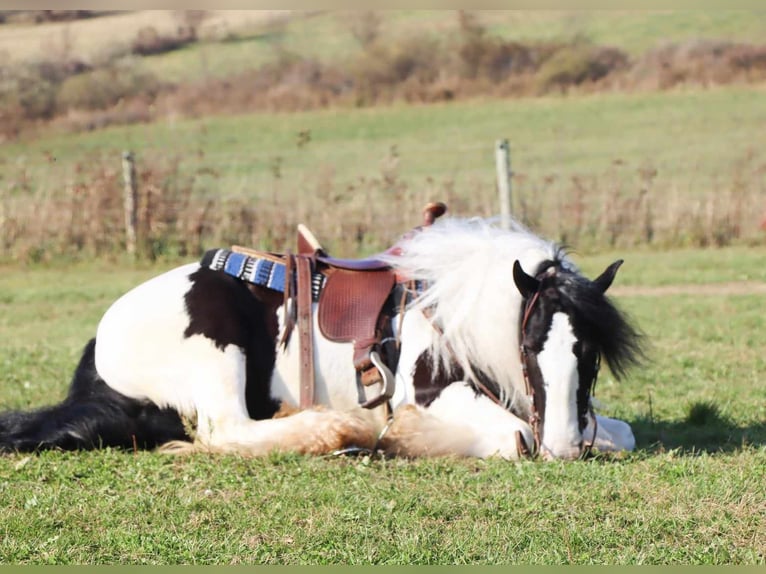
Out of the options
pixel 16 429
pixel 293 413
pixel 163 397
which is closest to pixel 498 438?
pixel 293 413

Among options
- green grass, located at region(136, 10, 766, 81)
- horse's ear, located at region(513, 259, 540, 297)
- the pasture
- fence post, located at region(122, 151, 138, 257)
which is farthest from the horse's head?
green grass, located at region(136, 10, 766, 81)

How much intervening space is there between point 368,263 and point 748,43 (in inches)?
1147

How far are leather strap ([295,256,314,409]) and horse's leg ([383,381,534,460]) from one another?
51 cm

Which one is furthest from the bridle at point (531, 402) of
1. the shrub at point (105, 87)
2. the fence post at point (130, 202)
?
the shrub at point (105, 87)

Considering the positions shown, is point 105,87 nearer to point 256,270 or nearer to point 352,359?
point 256,270

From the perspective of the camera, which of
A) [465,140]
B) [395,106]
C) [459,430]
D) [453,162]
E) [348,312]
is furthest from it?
[395,106]

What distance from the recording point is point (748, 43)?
31.9 m

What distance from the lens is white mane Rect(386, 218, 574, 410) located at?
5492mm

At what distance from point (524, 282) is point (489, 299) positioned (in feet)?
0.99

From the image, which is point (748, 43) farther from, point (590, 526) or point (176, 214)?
point (590, 526)

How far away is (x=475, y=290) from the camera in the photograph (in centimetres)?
562

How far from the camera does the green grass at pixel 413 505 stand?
404cm

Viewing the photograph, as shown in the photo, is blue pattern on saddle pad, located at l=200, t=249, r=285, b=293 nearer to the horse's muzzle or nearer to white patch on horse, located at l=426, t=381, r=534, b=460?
white patch on horse, located at l=426, t=381, r=534, b=460

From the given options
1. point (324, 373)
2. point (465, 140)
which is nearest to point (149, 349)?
point (324, 373)
